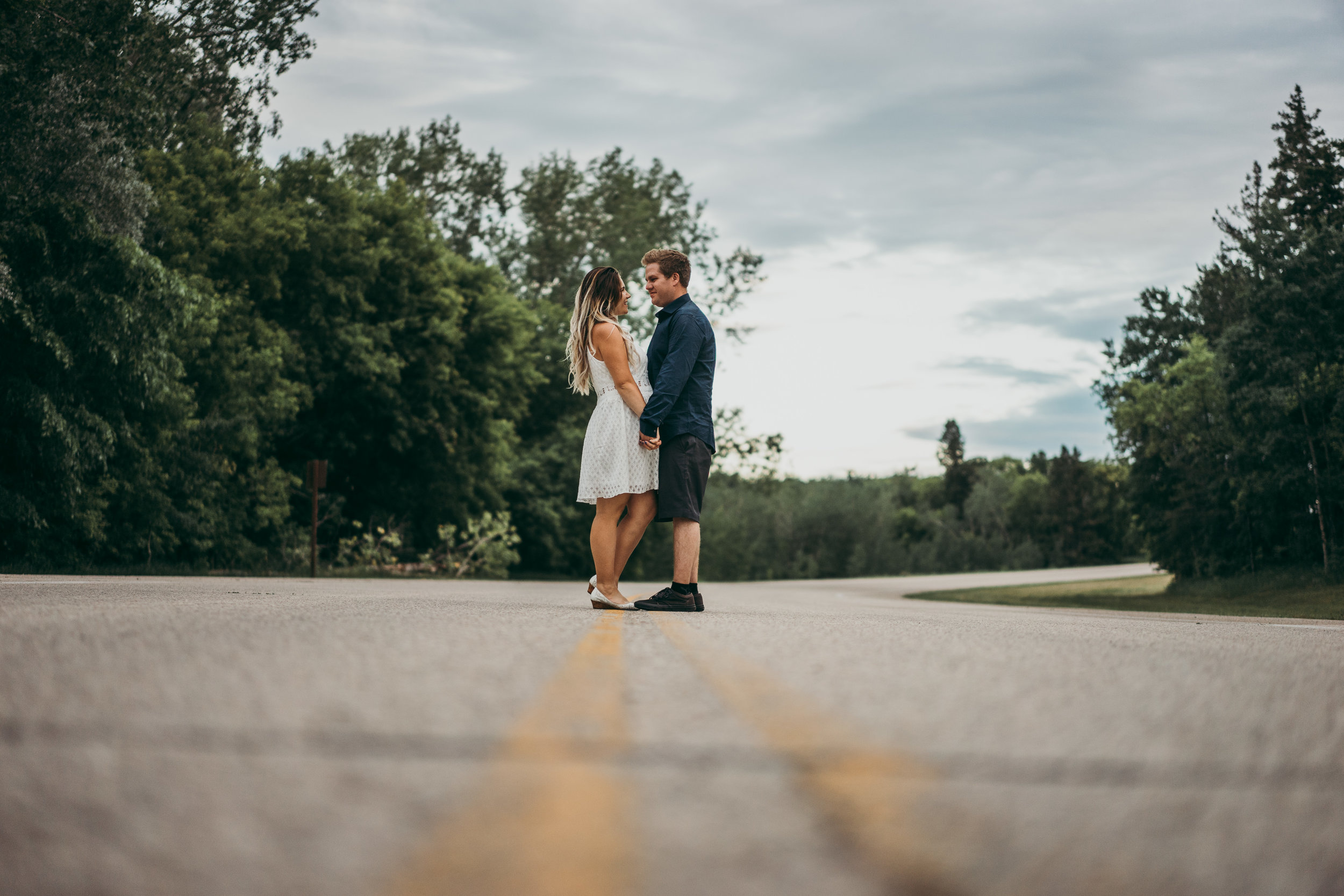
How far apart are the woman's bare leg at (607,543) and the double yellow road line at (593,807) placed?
4608mm

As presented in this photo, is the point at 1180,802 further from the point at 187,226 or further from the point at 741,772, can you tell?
the point at 187,226

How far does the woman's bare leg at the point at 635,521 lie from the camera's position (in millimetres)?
7281

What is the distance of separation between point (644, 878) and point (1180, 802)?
2.94 feet

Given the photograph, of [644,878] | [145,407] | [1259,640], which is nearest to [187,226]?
[145,407]

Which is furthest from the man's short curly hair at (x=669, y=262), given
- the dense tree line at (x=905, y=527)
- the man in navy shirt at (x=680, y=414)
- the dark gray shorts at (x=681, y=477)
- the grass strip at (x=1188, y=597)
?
the dense tree line at (x=905, y=527)

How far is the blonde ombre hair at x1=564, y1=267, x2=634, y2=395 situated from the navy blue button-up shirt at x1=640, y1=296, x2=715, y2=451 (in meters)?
0.28

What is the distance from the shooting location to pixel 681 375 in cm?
713

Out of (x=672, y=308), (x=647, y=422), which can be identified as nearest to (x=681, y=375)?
(x=647, y=422)

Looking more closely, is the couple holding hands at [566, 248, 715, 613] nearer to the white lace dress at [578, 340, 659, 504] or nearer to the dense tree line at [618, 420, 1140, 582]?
the white lace dress at [578, 340, 659, 504]

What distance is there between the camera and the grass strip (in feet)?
71.0

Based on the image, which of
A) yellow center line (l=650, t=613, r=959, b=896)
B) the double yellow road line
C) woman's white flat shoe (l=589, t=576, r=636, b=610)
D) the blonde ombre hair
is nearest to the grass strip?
woman's white flat shoe (l=589, t=576, r=636, b=610)

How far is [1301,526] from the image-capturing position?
109 ft

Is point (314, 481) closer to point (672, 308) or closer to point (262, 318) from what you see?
point (262, 318)

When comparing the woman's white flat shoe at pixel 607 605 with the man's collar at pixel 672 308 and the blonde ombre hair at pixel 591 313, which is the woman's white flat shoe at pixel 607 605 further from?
the man's collar at pixel 672 308
